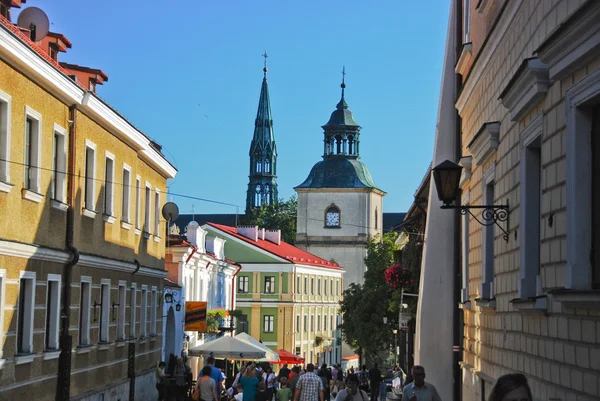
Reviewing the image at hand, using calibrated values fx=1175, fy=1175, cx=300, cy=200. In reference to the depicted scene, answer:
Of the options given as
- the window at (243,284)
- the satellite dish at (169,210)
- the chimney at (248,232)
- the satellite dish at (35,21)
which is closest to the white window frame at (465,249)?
the satellite dish at (35,21)

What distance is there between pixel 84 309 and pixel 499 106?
1299 centimetres

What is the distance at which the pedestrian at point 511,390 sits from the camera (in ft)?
17.0

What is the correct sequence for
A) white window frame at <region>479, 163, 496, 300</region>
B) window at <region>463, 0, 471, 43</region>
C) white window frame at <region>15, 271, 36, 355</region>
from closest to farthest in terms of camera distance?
white window frame at <region>479, 163, 496, 300</region> → window at <region>463, 0, 471, 43</region> → white window frame at <region>15, 271, 36, 355</region>

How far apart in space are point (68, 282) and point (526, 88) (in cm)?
1374

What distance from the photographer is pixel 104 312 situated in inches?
1024

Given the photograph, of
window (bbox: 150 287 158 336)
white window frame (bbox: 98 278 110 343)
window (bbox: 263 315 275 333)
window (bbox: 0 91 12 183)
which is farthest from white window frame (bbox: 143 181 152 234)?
window (bbox: 263 315 275 333)

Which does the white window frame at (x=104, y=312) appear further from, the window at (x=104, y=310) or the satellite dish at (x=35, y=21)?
the satellite dish at (x=35, y=21)

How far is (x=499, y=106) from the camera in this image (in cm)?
1319

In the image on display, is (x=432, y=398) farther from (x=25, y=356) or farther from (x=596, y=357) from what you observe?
(x=25, y=356)

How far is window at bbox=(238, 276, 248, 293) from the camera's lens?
304ft

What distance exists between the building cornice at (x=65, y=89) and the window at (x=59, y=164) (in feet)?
2.07

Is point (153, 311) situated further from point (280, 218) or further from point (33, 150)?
point (280, 218)

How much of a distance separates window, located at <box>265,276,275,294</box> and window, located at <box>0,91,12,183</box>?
75329 mm

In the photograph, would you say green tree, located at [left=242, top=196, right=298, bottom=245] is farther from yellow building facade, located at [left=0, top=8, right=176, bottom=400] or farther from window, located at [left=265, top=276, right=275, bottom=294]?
yellow building facade, located at [left=0, top=8, right=176, bottom=400]
